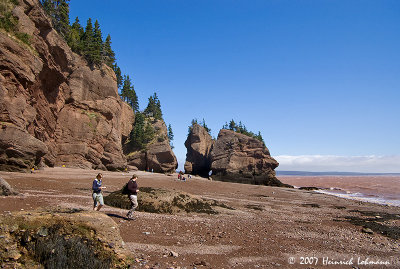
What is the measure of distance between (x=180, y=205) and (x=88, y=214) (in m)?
9.06

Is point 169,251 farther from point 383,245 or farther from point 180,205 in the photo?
point 383,245

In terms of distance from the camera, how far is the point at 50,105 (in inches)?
1406

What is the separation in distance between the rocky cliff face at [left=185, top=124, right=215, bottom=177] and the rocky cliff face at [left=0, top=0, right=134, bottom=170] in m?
28.0

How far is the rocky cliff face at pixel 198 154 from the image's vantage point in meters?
82.1

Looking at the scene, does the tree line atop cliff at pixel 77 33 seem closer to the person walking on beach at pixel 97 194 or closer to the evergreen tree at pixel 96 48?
the evergreen tree at pixel 96 48

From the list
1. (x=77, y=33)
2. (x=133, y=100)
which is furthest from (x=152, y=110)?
→ (x=77, y=33)

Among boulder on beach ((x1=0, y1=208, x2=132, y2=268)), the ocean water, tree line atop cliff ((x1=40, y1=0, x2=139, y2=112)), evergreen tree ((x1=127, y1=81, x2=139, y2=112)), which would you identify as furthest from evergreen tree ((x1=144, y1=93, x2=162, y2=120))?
boulder on beach ((x1=0, y1=208, x2=132, y2=268))

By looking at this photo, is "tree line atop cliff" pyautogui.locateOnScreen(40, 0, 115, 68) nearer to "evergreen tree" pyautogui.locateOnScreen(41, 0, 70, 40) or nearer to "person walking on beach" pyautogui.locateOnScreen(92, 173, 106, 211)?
"evergreen tree" pyautogui.locateOnScreen(41, 0, 70, 40)

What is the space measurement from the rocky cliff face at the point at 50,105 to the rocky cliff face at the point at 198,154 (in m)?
28.0

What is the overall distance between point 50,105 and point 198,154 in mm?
53197

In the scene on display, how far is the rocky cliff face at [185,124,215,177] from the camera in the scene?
8212 centimetres

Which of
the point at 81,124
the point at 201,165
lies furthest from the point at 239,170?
the point at 81,124

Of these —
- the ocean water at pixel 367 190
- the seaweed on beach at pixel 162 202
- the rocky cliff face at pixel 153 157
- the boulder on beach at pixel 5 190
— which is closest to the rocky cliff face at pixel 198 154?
the rocky cliff face at pixel 153 157

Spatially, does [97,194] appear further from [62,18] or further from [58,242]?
[62,18]
